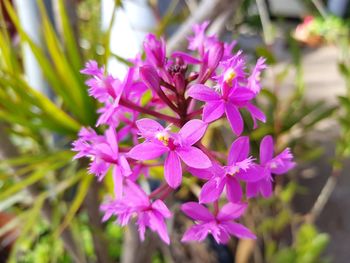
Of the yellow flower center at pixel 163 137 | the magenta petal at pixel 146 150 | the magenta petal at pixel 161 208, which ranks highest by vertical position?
the yellow flower center at pixel 163 137

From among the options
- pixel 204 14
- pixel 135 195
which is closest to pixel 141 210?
pixel 135 195

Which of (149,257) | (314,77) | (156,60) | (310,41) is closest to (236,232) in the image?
(156,60)

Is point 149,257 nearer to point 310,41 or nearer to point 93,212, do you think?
point 93,212

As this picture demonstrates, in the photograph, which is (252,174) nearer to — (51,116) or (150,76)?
(150,76)

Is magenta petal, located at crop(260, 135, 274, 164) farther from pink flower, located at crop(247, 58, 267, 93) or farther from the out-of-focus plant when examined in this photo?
the out-of-focus plant

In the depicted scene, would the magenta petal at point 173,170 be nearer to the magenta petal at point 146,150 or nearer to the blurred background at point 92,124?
the magenta petal at point 146,150

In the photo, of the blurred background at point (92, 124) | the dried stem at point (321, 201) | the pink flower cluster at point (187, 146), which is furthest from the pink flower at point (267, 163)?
the dried stem at point (321, 201)
